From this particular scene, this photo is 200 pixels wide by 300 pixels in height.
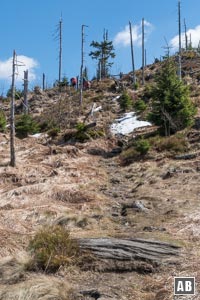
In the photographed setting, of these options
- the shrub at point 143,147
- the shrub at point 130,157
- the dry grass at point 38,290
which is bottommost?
the dry grass at point 38,290

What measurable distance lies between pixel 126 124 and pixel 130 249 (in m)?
19.7

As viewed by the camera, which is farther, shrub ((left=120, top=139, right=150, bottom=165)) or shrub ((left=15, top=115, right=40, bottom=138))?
shrub ((left=15, top=115, right=40, bottom=138))

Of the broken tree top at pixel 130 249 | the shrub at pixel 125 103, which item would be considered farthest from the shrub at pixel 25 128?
the broken tree top at pixel 130 249

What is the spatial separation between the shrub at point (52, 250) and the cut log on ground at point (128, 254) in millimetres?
239

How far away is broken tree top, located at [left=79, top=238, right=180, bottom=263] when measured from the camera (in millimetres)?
6430

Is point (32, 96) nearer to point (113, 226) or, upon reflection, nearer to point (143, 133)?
point (143, 133)

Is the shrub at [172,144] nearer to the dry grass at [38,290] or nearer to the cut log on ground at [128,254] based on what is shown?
the cut log on ground at [128,254]

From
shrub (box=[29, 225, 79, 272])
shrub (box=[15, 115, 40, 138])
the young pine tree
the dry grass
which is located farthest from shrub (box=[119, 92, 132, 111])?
the dry grass

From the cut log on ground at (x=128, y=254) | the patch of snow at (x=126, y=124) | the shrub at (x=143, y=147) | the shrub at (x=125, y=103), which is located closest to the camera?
the cut log on ground at (x=128, y=254)

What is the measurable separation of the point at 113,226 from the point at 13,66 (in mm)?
10886

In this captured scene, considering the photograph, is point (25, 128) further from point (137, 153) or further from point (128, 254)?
point (128, 254)

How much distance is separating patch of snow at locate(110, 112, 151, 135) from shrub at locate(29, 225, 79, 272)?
17.3 metres

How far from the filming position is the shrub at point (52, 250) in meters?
6.30

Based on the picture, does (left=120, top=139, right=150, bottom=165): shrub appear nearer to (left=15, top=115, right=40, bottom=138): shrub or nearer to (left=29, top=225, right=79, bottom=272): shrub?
(left=15, top=115, right=40, bottom=138): shrub
